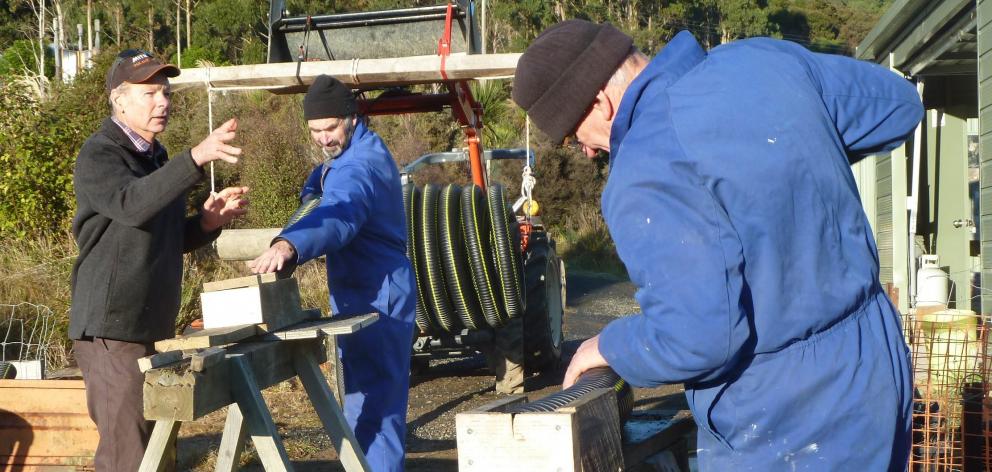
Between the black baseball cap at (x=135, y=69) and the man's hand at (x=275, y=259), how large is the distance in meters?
0.81

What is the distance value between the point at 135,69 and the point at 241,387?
1.34 m

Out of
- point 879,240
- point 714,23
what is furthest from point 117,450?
point 714,23

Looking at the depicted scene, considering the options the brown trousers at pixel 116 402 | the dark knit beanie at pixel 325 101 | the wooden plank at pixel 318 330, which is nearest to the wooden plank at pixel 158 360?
the wooden plank at pixel 318 330

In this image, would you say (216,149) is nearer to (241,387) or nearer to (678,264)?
(241,387)

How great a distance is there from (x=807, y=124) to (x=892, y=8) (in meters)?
7.91

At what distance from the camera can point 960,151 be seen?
10.3 metres

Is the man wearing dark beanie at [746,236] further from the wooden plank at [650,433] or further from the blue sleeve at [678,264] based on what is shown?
the wooden plank at [650,433]

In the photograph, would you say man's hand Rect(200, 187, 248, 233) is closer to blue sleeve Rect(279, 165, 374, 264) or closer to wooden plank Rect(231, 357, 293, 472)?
blue sleeve Rect(279, 165, 374, 264)

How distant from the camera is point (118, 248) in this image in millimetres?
3793

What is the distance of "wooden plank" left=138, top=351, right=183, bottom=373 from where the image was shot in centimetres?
300

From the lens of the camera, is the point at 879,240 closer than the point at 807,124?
No

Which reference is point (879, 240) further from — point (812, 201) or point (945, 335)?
point (812, 201)

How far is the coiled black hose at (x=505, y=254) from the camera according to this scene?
779 cm

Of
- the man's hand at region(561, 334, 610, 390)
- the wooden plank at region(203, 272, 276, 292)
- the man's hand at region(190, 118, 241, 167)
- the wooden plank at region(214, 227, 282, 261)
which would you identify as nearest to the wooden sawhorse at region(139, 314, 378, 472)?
the wooden plank at region(203, 272, 276, 292)
